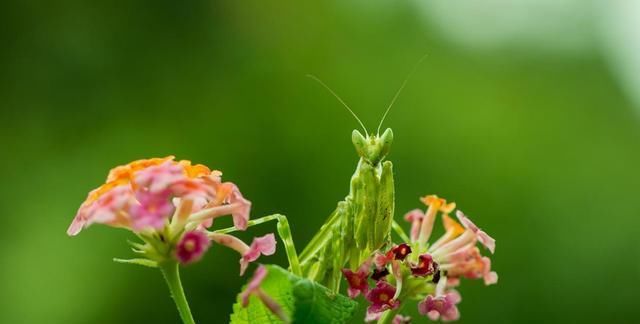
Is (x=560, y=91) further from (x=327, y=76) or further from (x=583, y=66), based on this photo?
→ (x=327, y=76)

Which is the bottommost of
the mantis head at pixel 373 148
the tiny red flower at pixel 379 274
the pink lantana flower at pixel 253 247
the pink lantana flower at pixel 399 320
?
the pink lantana flower at pixel 399 320

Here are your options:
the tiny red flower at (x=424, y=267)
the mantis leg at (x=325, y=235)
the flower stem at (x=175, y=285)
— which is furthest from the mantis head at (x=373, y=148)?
the flower stem at (x=175, y=285)

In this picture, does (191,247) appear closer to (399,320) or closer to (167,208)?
(167,208)

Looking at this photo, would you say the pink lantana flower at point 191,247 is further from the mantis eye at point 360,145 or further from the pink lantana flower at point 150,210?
the mantis eye at point 360,145

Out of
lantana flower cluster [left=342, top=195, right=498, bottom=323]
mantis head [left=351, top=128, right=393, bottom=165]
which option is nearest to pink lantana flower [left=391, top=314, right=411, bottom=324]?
lantana flower cluster [left=342, top=195, right=498, bottom=323]

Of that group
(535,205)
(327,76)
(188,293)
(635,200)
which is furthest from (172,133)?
(635,200)

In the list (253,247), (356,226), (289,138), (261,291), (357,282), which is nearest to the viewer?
(261,291)

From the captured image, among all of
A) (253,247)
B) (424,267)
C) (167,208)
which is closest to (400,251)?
(424,267)
